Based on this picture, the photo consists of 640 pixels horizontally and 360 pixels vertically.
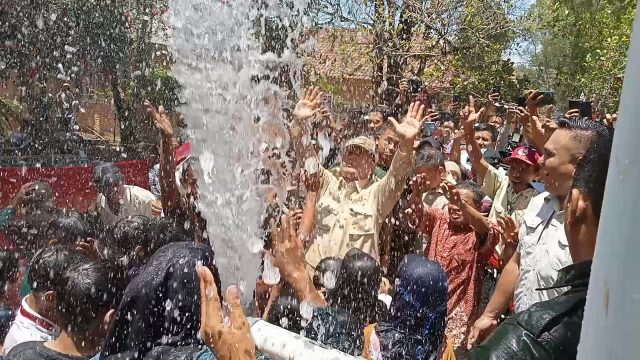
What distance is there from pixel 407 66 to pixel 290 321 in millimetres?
10320

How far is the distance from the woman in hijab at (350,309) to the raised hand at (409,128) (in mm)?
657

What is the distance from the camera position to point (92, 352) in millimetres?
2195

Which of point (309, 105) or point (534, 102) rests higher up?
point (534, 102)

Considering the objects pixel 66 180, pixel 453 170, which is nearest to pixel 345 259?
pixel 453 170

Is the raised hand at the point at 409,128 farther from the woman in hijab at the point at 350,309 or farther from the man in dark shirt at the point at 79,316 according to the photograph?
the man in dark shirt at the point at 79,316

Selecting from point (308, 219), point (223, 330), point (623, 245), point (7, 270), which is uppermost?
point (623, 245)

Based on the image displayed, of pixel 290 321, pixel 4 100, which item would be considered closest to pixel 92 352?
pixel 290 321

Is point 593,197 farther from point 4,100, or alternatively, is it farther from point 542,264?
point 4,100

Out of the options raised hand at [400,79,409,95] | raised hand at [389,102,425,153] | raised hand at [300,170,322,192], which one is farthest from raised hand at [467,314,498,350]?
raised hand at [400,79,409,95]

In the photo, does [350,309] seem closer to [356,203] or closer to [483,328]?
[483,328]

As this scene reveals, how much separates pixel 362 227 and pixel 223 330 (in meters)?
2.07

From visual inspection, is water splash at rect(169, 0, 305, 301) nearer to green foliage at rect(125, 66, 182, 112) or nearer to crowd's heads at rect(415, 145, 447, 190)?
crowd's heads at rect(415, 145, 447, 190)

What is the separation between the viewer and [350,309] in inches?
103

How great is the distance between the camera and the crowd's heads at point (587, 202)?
5.98 feet
